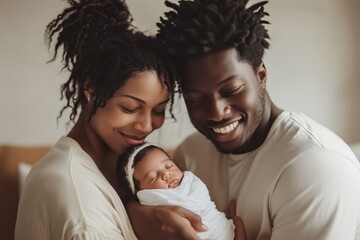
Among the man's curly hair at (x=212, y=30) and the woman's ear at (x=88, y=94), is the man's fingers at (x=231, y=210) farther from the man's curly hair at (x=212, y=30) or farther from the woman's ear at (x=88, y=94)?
the woman's ear at (x=88, y=94)

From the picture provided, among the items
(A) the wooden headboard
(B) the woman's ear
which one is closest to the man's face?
(B) the woman's ear

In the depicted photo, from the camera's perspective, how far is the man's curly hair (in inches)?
55.6

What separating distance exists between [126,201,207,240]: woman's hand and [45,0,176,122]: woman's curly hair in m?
0.31

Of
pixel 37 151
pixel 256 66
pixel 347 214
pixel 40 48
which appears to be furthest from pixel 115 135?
pixel 40 48

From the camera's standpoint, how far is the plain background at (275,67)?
2354mm

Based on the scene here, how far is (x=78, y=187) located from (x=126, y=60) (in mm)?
353

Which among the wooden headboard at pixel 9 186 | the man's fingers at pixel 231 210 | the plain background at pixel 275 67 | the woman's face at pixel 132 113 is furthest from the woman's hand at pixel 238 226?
the wooden headboard at pixel 9 186

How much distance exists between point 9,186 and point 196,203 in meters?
1.07

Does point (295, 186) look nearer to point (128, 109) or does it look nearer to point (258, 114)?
point (258, 114)

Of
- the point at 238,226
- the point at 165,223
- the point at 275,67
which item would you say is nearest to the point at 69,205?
the point at 165,223

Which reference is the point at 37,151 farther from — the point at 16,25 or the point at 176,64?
the point at 176,64

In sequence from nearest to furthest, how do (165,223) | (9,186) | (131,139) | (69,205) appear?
(69,205) → (165,223) → (131,139) → (9,186)

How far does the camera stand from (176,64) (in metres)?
1.47

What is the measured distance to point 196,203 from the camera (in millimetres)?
1432
